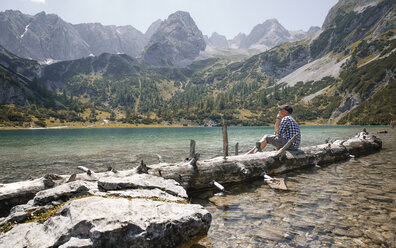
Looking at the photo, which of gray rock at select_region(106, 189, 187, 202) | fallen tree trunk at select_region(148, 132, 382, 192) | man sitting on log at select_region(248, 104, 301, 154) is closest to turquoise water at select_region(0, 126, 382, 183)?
fallen tree trunk at select_region(148, 132, 382, 192)

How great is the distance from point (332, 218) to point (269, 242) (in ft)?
9.56

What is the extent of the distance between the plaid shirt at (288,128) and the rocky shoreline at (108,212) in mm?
7314

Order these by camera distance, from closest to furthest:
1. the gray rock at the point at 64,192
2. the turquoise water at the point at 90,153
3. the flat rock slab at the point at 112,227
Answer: the flat rock slab at the point at 112,227 → the gray rock at the point at 64,192 → the turquoise water at the point at 90,153

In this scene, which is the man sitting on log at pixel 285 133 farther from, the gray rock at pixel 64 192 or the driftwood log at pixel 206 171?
the gray rock at pixel 64 192

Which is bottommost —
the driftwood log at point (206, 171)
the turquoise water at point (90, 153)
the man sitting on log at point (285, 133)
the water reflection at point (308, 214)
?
the turquoise water at point (90, 153)

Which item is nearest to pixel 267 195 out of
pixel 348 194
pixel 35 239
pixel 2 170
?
pixel 348 194

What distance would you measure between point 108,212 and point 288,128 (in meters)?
12.7

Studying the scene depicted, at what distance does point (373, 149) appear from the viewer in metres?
22.6

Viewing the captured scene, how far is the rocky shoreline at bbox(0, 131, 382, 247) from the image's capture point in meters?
4.40

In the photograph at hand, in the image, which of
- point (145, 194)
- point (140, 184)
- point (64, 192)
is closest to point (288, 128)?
point (140, 184)

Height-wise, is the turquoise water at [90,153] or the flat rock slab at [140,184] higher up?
the flat rock slab at [140,184]

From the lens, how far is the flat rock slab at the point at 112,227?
4297 millimetres

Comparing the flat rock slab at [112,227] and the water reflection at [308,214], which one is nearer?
the flat rock slab at [112,227]

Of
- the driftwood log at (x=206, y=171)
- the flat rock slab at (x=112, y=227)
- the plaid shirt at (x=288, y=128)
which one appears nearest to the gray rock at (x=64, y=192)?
the driftwood log at (x=206, y=171)
